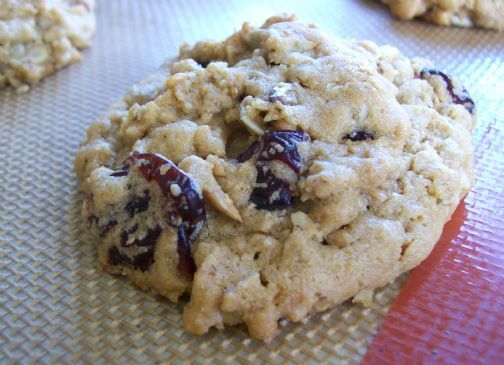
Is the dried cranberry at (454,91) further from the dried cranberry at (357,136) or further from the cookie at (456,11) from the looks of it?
the cookie at (456,11)

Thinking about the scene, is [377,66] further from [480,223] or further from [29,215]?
[29,215]

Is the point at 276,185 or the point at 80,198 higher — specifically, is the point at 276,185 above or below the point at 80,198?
above

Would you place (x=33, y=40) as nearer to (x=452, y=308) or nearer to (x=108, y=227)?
(x=108, y=227)

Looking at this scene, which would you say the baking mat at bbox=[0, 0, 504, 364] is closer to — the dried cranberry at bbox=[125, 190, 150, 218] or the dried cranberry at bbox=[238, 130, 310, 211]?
the dried cranberry at bbox=[125, 190, 150, 218]

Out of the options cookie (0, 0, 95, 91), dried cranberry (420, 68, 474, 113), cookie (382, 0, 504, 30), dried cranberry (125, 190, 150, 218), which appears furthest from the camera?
cookie (382, 0, 504, 30)

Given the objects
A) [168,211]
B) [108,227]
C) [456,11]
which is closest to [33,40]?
[108,227]

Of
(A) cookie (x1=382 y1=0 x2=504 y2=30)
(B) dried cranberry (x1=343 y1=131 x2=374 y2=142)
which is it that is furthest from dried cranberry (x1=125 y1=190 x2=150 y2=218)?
(A) cookie (x1=382 y1=0 x2=504 y2=30)
